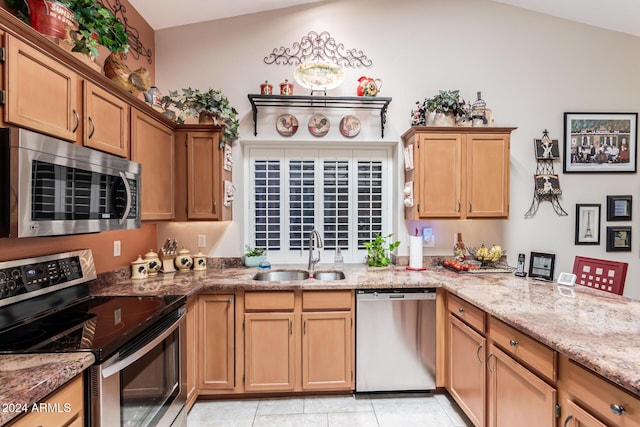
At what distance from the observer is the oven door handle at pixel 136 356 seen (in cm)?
120

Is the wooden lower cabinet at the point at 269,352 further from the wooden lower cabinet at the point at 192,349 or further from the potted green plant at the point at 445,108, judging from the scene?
the potted green plant at the point at 445,108

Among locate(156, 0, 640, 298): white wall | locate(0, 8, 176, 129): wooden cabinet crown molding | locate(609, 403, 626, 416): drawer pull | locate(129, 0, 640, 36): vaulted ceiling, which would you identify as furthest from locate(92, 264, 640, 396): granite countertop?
locate(129, 0, 640, 36): vaulted ceiling

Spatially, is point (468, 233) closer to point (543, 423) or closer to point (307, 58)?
point (543, 423)

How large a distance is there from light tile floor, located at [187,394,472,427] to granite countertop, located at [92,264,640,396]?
2.86 ft

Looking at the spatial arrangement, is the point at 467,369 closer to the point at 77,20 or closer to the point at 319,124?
the point at 319,124

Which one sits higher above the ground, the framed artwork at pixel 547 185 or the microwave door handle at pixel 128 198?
the framed artwork at pixel 547 185

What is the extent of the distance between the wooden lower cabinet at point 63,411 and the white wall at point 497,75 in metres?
1.85

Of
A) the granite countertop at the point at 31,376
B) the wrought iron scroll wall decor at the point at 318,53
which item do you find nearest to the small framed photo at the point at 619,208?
the wrought iron scroll wall decor at the point at 318,53

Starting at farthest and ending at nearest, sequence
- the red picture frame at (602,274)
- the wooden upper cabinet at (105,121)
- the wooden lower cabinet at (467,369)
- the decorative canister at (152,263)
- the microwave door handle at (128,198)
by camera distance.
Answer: the decorative canister at (152,263)
the red picture frame at (602,274)
the wooden lower cabinet at (467,369)
the microwave door handle at (128,198)
the wooden upper cabinet at (105,121)

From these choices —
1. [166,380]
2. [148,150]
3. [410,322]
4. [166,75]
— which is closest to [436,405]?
[410,322]

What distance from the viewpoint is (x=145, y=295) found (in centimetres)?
193

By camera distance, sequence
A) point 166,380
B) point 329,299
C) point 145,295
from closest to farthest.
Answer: point 166,380 < point 145,295 < point 329,299

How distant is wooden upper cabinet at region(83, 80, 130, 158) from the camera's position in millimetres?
1586

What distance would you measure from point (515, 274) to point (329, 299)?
154 centimetres
